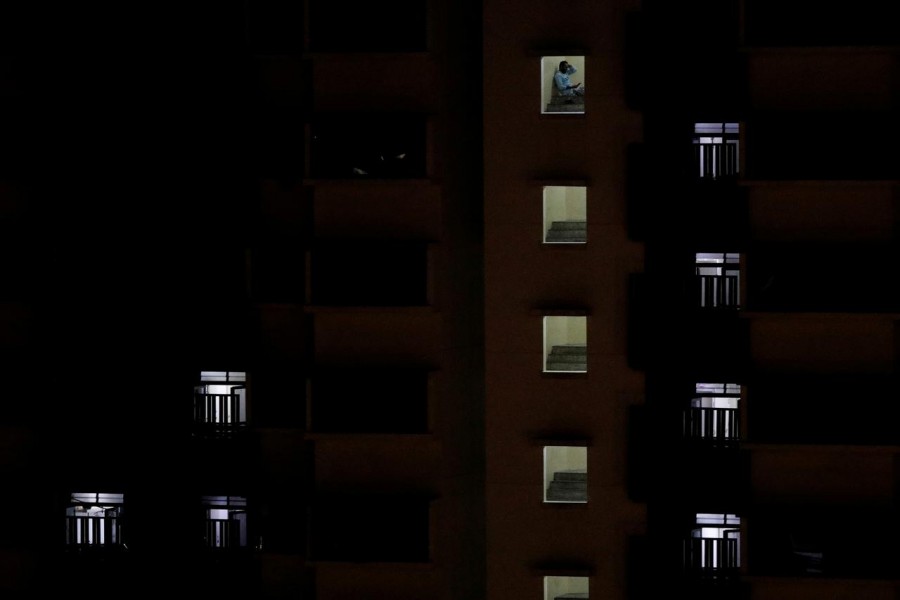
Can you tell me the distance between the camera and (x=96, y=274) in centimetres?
1812

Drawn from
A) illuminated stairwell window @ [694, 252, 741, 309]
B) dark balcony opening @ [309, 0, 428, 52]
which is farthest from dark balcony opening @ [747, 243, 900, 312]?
dark balcony opening @ [309, 0, 428, 52]

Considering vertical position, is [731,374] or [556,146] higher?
[556,146]

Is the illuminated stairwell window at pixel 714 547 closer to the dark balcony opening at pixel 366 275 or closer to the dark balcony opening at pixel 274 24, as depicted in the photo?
the dark balcony opening at pixel 366 275

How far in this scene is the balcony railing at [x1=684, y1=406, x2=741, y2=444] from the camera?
58.0 ft

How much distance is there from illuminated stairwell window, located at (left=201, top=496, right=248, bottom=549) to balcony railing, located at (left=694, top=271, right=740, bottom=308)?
673cm

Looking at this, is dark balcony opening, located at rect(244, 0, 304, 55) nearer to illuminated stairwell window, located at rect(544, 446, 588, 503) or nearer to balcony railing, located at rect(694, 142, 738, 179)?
balcony railing, located at rect(694, 142, 738, 179)

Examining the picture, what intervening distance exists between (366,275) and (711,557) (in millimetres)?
5810

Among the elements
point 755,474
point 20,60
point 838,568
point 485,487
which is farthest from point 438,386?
point 20,60

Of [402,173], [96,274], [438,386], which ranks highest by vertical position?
[402,173]

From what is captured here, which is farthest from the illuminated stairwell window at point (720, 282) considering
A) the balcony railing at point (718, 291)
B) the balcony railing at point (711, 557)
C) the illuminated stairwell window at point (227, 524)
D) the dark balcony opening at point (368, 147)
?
the illuminated stairwell window at point (227, 524)

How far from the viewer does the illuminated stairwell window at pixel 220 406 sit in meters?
18.3

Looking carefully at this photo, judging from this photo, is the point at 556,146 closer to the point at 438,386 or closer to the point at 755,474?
the point at 438,386

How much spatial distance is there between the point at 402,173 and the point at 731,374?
498 centimetres

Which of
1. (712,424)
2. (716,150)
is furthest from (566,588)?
(716,150)
